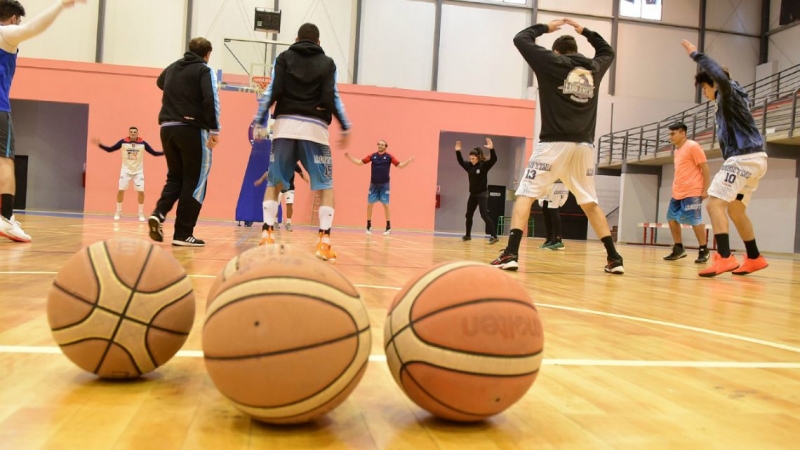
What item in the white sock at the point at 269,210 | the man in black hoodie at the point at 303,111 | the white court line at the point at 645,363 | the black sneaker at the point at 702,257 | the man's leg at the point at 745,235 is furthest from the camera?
the black sneaker at the point at 702,257

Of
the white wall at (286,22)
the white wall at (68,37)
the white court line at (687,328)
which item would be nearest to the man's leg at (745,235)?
the white court line at (687,328)

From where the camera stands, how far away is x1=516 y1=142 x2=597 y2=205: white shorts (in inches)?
217

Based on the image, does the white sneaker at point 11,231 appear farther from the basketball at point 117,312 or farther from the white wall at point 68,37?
the white wall at point 68,37

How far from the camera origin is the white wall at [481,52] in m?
21.7

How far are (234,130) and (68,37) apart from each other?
19.7 ft

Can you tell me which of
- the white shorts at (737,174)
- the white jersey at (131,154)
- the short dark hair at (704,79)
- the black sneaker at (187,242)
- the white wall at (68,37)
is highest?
the white wall at (68,37)

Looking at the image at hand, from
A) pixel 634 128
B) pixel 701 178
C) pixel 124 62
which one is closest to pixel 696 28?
pixel 634 128

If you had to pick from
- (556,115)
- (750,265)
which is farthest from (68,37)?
(750,265)

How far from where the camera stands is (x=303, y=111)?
512 cm

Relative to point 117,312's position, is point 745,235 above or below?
above

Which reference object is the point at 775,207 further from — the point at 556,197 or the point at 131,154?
the point at 131,154

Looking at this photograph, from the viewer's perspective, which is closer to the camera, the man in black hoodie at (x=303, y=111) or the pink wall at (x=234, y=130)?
the man in black hoodie at (x=303, y=111)

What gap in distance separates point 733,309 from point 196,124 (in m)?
5.04

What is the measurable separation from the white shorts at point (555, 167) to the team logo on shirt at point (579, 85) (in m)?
0.41
